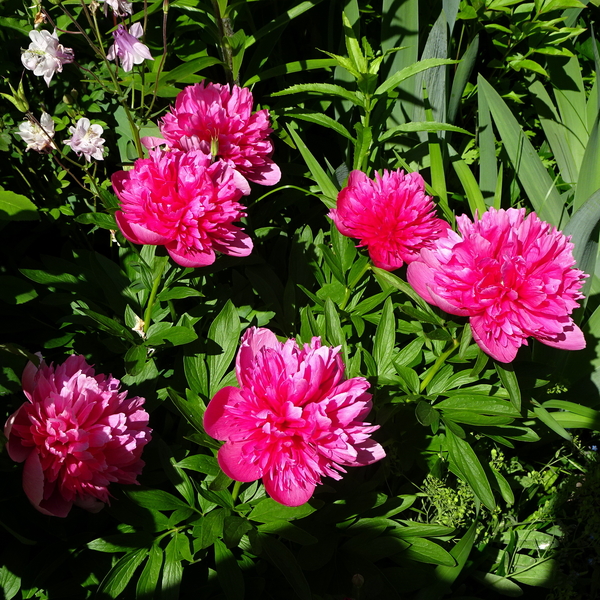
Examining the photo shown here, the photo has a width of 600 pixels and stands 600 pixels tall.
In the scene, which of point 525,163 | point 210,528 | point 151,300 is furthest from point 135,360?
point 525,163

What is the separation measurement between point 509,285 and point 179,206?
0.57 m

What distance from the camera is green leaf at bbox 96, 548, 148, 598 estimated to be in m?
1.02

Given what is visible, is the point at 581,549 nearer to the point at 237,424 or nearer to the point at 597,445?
the point at 597,445

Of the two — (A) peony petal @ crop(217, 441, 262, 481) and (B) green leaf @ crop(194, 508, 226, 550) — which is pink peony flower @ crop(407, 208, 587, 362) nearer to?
(A) peony petal @ crop(217, 441, 262, 481)

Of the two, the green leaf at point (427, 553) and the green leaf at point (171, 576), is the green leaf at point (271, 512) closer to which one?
the green leaf at point (171, 576)

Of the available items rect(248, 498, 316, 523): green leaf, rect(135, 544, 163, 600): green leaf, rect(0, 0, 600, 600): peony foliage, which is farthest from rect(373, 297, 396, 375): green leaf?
rect(135, 544, 163, 600): green leaf

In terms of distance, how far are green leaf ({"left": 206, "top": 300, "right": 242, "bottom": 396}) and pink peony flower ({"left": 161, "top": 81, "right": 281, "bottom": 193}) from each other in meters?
0.27

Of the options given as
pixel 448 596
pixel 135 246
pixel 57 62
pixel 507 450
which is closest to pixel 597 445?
pixel 507 450

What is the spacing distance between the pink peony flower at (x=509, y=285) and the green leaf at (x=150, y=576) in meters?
0.68

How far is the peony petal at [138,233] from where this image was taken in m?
1.00

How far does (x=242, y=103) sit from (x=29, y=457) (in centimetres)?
80

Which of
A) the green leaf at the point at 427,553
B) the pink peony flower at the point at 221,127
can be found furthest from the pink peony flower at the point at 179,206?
the green leaf at the point at 427,553

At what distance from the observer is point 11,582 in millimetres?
1059

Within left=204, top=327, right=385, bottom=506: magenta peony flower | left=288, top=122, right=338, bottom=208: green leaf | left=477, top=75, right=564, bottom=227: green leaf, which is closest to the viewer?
left=204, top=327, right=385, bottom=506: magenta peony flower
